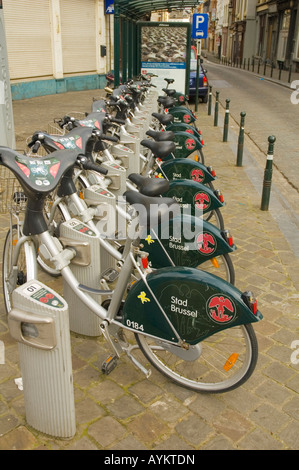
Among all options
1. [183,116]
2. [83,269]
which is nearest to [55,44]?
[183,116]

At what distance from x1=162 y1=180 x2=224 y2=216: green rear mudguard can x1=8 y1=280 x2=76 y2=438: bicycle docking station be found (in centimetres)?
231

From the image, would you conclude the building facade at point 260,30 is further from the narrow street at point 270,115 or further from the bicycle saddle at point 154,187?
the bicycle saddle at point 154,187

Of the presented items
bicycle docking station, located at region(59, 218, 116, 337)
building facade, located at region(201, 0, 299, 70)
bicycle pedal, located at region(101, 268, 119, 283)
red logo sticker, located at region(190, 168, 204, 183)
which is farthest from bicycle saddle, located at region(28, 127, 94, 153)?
building facade, located at region(201, 0, 299, 70)

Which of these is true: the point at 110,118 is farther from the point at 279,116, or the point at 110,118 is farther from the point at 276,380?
the point at 279,116

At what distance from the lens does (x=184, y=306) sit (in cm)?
277

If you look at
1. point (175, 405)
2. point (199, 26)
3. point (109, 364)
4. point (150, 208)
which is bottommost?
point (175, 405)

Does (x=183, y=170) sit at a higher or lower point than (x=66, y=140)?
lower

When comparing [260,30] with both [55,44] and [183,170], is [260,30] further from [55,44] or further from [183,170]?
[183,170]

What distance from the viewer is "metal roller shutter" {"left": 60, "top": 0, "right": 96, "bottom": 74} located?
18750 mm

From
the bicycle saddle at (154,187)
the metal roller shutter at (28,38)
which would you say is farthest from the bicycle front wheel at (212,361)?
the metal roller shutter at (28,38)

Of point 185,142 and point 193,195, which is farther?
point 185,142

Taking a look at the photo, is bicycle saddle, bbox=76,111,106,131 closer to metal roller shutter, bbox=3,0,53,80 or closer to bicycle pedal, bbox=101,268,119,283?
bicycle pedal, bbox=101,268,119,283

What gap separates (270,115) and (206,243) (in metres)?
11.9

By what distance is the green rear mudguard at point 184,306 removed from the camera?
2.69 metres
